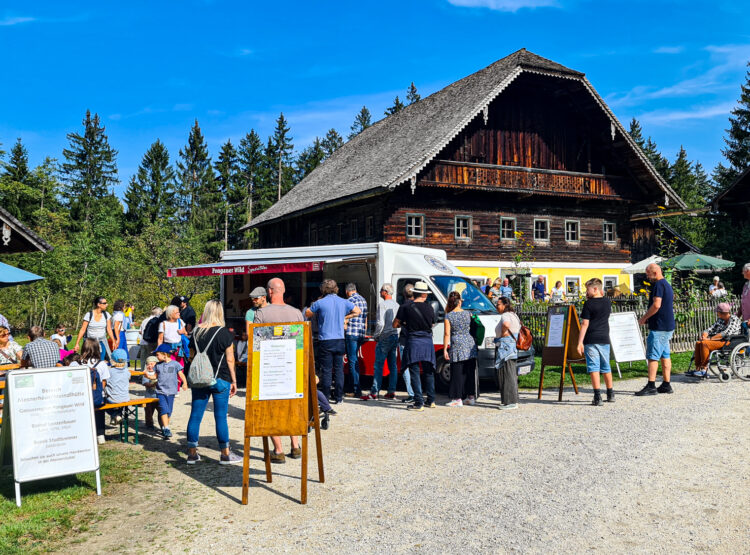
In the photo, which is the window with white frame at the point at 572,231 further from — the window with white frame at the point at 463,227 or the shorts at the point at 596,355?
the shorts at the point at 596,355

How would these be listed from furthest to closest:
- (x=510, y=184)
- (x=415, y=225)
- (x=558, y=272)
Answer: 1. (x=558, y=272)
2. (x=510, y=184)
3. (x=415, y=225)

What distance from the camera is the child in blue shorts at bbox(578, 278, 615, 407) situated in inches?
390

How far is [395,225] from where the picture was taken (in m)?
26.0

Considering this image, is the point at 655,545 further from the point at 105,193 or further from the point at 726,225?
the point at 105,193

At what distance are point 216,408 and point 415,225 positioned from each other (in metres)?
20.4

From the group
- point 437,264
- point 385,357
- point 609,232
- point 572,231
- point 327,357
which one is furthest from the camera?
point 609,232

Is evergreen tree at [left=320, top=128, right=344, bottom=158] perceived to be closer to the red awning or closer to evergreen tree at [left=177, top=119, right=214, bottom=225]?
evergreen tree at [left=177, top=119, right=214, bottom=225]

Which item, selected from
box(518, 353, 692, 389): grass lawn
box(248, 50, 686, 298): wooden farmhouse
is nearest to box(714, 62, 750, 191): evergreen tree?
box(248, 50, 686, 298): wooden farmhouse

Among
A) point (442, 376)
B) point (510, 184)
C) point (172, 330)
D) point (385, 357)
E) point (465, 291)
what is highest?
point (510, 184)

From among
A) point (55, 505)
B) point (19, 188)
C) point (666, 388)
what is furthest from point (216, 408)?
point (19, 188)

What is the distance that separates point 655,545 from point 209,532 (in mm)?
3287

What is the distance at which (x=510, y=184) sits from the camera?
2752 cm

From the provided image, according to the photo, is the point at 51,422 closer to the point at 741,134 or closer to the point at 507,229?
the point at 507,229

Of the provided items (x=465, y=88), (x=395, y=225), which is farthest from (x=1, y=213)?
(x=465, y=88)
